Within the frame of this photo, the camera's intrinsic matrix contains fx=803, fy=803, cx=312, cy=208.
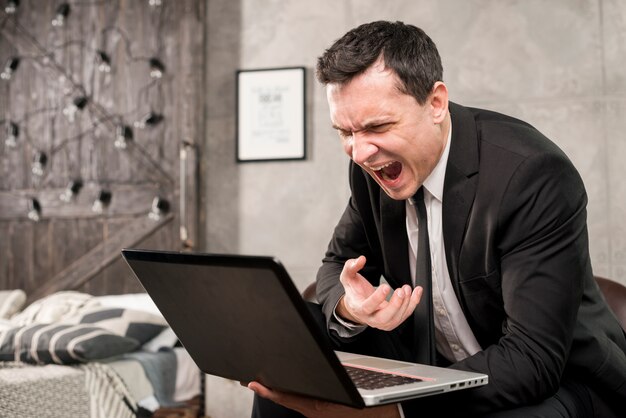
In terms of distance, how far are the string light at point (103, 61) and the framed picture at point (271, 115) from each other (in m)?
0.72

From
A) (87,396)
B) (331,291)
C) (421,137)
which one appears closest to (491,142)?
(421,137)

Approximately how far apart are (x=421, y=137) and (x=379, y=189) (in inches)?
10.2

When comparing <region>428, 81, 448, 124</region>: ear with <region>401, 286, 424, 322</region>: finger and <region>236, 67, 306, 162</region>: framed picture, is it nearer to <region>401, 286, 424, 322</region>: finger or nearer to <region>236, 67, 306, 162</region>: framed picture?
<region>401, 286, 424, 322</region>: finger

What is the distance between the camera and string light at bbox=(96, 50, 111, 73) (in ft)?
13.6

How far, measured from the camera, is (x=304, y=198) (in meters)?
3.90

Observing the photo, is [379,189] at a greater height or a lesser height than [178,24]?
lesser

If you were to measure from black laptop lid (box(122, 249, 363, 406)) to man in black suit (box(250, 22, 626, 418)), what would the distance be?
91 mm

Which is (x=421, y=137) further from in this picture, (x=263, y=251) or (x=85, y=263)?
(x=85, y=263)

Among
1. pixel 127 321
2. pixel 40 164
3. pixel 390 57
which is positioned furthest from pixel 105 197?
pixel 390 57

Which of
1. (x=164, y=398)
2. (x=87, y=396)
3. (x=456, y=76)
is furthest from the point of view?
(x=456, y=76)

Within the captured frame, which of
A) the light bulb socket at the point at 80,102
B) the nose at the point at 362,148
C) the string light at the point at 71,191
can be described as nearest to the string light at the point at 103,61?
the light bulb socket at the point at 80,102

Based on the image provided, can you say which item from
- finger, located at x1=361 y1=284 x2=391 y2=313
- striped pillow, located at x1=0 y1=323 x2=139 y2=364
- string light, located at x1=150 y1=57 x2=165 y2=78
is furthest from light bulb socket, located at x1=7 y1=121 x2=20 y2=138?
finger, located at x1=361 y1=284 x2=391 y2=313

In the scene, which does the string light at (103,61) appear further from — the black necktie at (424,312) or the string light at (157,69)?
the black necktie at (424,312)

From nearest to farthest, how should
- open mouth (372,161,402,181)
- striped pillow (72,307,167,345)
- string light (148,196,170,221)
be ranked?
open mouth (372,161,402,181) → striped pillow (72,307,167,345) → string light (148,196,170,221)
